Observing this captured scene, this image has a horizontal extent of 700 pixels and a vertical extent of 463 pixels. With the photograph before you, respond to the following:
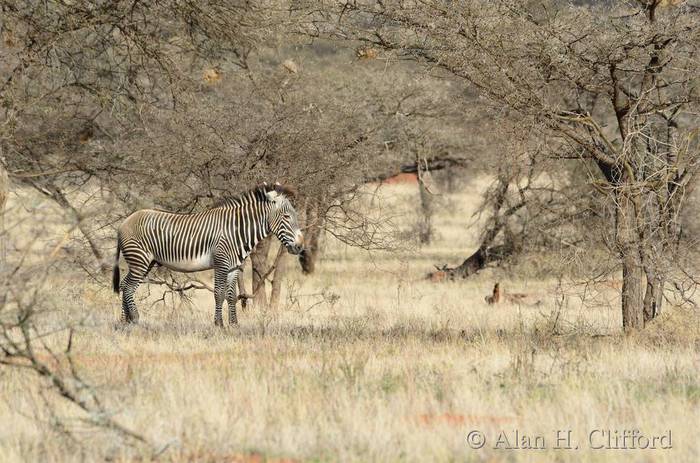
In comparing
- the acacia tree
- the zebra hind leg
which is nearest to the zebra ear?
the zebra hind leg

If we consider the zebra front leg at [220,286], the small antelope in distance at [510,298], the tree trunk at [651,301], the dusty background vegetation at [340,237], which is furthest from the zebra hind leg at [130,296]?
the small antelope in distance at [510,298]

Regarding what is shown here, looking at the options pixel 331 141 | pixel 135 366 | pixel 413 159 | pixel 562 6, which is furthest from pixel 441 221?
pixel 135 366

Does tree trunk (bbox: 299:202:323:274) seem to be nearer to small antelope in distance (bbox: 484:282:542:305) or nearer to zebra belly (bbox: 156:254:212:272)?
zebra belly (bbox: 156:254:212:272)

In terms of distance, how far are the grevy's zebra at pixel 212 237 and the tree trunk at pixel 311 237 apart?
1725 millimetres

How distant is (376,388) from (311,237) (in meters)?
11.9

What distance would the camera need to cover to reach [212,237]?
15109 millimetres

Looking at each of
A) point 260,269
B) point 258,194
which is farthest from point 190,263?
point 260,269

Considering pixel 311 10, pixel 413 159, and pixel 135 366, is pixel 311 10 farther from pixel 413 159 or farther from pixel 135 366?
pixel 413 159

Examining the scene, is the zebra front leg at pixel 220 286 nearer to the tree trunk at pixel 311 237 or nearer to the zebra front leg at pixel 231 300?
the zebra front leg at pixel 231 300

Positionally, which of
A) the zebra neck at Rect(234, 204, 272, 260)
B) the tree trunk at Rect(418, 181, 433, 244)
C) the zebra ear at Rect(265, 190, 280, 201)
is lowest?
the zebra neck at Rect(234, 204, 272, 260)

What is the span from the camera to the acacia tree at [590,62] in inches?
478

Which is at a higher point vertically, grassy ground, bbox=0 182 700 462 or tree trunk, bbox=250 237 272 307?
tree trunk, bbox=250 237 272 307

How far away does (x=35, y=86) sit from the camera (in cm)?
1808

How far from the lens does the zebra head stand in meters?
15.1
